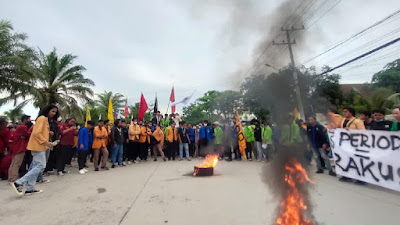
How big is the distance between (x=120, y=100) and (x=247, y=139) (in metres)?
25.9

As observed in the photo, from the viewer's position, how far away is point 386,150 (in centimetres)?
421

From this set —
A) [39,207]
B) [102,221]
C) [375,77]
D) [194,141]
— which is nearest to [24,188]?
[39,207]

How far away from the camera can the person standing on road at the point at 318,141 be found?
6180 mm

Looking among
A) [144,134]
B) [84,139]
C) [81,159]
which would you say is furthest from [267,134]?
[81,159]

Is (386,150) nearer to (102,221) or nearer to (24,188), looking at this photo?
(102,221)

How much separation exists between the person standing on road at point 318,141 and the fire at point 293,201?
3525mm

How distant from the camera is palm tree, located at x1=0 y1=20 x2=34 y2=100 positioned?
35.7 feet

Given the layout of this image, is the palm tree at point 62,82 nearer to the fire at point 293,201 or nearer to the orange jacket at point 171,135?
the orange jacket at point 171,135

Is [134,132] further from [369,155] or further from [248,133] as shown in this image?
[369,155]

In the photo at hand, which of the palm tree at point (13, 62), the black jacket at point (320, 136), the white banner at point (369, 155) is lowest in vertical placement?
the white banner at point (369, 155)

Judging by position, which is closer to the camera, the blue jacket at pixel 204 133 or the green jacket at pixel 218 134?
the green jacket at pixel 218 134

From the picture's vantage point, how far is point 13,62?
1111 centimetres

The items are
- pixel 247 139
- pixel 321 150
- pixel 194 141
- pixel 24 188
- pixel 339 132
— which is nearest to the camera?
pixel 24 188

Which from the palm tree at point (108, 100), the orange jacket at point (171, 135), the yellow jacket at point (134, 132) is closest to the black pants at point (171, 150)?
the orange jacket at point (171, 135)
